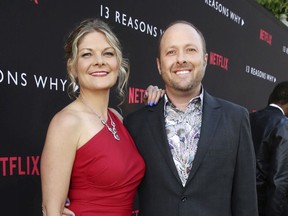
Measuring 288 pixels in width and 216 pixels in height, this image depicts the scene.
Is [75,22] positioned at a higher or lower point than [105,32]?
higher

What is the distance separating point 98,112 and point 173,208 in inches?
24.0

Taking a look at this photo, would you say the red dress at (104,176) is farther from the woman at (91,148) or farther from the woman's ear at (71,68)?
the woman's ear at (71,68)

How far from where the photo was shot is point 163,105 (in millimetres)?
2014

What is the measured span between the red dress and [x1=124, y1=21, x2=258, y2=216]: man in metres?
0.10

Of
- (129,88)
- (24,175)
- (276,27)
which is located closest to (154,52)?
(129,88)

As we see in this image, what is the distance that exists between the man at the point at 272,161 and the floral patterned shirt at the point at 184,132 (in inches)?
53.9

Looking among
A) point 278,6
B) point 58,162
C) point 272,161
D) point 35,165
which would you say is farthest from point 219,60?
point 278,6

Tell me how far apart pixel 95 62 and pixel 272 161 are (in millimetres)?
1824

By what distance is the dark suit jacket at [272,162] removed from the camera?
3.04 m

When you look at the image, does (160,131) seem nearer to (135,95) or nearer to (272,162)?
(135,95)

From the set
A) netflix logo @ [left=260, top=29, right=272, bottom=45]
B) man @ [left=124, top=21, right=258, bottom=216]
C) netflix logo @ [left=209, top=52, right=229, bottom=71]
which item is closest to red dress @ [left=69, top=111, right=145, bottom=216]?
man @ [left=124, top=21, right=258, bottom=216]

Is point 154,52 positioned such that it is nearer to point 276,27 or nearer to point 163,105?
point 163,105

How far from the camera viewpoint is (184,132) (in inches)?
74.3

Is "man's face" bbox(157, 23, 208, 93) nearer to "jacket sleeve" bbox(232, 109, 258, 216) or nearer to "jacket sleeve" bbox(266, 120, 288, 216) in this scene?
"jacket sleeve" bbox(232, 109, 258, 216)
